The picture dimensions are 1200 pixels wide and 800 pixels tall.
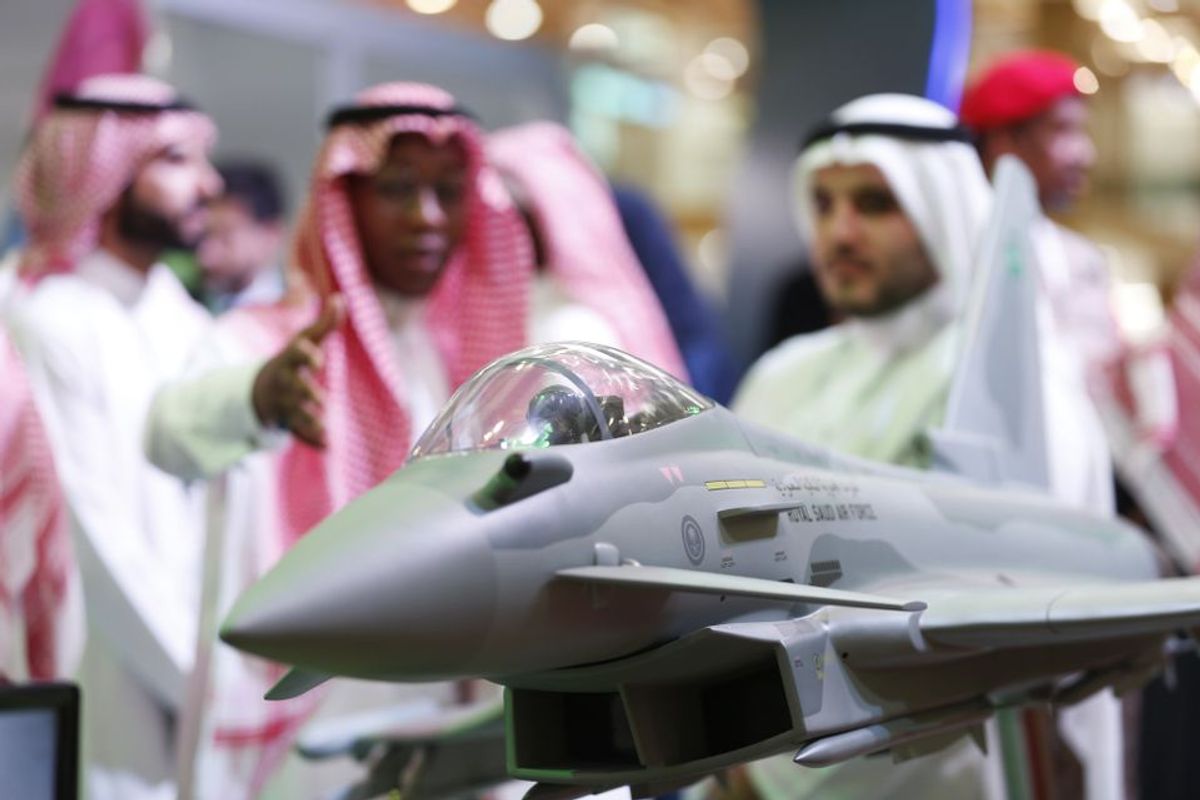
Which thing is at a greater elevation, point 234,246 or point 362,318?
point 234,246

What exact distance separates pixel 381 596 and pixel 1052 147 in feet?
10.9

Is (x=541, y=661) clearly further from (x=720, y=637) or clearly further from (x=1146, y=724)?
(x=1146, y=724)

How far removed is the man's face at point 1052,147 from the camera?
175 inches

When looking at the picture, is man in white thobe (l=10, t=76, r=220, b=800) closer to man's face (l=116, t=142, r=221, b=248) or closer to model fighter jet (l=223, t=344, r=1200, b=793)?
man's face (l=116, t=142, r=221, b=248)

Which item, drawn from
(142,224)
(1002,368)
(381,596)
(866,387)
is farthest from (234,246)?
(381,596)

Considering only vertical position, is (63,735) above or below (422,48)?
below

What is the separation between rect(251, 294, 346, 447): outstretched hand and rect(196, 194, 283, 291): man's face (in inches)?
122

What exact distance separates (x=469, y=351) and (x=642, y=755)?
1.43m

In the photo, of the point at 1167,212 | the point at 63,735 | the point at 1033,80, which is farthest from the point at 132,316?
the point at 1167,212

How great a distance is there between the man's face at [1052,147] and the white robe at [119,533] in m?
2.23

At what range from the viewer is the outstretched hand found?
7.79 feet

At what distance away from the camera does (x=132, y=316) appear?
3.44 m

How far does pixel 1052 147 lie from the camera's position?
175 inches

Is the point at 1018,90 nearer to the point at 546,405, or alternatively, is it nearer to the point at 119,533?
the point at 119,533
